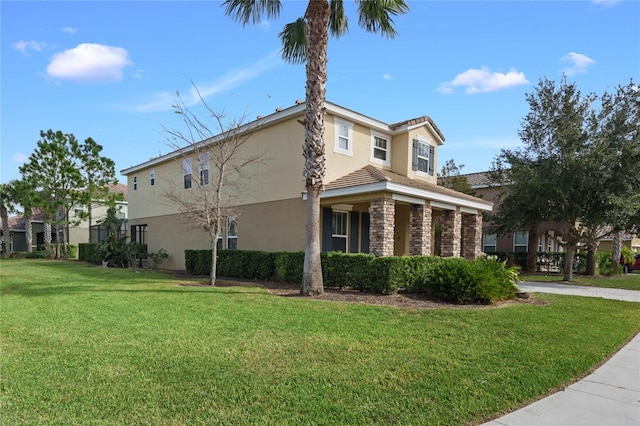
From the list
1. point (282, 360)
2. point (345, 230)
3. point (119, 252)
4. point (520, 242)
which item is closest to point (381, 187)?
point (345, 230)

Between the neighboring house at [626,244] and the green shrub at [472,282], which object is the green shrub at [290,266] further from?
the neighboring house at [626,244]

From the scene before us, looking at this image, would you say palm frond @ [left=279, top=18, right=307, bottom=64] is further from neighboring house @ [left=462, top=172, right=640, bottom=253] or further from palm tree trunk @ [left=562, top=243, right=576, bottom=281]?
neighboring house @ [left=462, top=172, right=640, bottom=253]

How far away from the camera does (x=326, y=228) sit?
1495 centimetres

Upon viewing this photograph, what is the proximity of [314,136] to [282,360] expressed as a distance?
7.17 metres

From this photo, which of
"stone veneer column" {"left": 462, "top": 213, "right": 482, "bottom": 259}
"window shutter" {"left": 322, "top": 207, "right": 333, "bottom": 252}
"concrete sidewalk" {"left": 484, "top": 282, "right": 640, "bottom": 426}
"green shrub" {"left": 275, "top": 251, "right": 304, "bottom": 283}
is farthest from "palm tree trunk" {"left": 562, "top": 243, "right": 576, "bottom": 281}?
"concrete sidewalk" {"left": 484, "top": 282, "right": 640, "bottom": 426}

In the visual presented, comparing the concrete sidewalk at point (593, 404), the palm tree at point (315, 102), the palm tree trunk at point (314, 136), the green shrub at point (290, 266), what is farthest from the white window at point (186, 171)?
the concrete sidewalk at point (593, 404)

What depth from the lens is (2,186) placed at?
31.0m

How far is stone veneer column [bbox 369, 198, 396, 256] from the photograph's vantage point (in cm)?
1254

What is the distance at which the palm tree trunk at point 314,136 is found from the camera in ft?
35.5

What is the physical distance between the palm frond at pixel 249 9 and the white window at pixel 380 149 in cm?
633

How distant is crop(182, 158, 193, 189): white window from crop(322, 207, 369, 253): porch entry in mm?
9055

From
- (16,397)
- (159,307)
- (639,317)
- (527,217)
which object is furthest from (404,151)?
(16,397)

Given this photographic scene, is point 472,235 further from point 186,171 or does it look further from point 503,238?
point 186,171

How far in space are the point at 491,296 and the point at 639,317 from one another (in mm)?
3108
